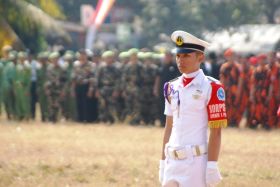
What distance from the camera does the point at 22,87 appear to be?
24.8 m

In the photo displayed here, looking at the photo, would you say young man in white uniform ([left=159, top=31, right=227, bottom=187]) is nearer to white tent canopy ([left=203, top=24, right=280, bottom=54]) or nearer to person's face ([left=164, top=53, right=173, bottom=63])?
person's face ([left=164, top=53, right=173, bottom=63])

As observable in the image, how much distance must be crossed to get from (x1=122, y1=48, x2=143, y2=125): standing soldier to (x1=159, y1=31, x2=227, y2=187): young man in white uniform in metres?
15.5

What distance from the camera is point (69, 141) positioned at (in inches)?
709

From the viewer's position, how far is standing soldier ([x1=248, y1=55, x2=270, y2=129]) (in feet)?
69.8

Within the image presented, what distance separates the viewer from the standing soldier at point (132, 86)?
22750 millimetres

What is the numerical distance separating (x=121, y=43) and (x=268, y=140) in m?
31.3

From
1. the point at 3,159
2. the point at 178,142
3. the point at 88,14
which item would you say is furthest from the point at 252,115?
the point at 88,14

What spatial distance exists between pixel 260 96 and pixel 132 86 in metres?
3.07

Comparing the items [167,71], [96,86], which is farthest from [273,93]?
[96,86]

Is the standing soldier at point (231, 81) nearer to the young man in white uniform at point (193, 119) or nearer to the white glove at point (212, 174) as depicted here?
the young man in white uniform at point (193, 119)

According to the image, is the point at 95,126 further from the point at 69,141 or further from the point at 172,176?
the point at 172,176

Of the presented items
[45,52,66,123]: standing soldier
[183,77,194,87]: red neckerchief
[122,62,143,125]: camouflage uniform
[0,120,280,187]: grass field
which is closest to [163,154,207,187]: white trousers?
[183,77,194,87]: red neckerchief

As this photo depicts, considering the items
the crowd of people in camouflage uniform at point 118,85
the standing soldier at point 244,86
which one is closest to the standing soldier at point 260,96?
the crowd of people in camouflage uniform at point 118,85

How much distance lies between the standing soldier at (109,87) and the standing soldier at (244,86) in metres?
2.96
